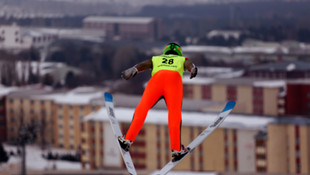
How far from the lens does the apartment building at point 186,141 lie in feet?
60.2

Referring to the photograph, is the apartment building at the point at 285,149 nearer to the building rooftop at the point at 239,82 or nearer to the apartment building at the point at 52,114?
the apartment building at the point at 52,114

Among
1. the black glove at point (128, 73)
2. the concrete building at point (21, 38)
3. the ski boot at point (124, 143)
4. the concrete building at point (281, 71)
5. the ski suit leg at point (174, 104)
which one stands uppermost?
the black glove at point (128, 73)

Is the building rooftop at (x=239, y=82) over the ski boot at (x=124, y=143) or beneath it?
beneath

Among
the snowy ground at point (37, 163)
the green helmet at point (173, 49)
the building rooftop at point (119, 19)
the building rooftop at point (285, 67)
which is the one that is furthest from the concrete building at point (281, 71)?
the green helmet at point (173, 49)

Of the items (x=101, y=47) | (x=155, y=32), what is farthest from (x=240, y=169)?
(x=155, y=32)

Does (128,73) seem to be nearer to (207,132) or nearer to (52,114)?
(207,132)

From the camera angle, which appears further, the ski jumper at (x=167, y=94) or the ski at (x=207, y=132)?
the ski at (x=207, y=132)

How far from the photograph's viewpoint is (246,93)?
89.7 ft

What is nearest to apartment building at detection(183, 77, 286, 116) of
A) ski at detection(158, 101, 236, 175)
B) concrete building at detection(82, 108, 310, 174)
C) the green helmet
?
concrete building at detection(82, 108, 310, 174)

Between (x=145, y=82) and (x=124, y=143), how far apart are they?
93.2 ft

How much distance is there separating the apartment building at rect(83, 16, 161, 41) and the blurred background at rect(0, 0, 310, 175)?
62mm

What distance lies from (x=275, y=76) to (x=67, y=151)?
1088 cm

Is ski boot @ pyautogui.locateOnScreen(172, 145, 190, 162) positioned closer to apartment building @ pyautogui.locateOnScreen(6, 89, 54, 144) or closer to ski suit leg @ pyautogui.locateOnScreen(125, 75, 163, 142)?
ski suit leg @ pyautogui.locateOnScreen(125, 75, 163, 142)

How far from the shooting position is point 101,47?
42406 millimetres
